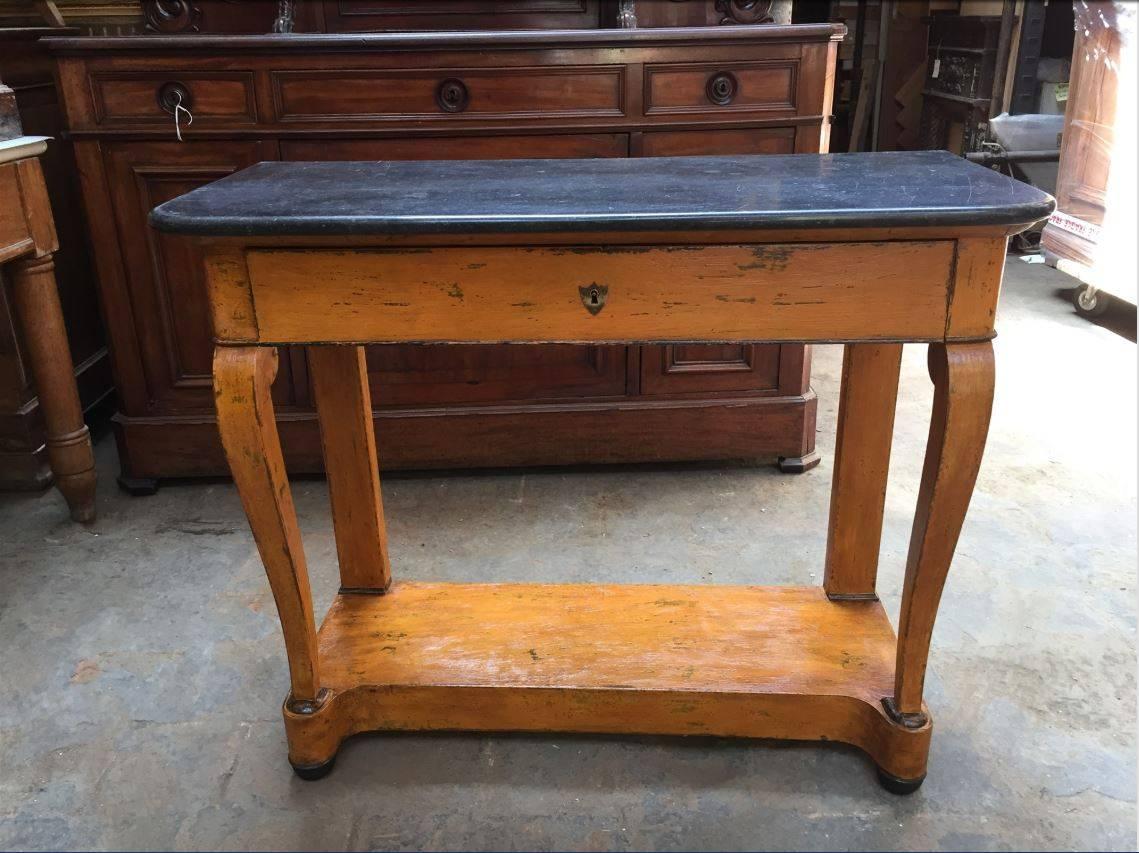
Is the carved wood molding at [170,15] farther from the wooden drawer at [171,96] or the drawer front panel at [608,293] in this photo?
the drawer front panel at [608,293]

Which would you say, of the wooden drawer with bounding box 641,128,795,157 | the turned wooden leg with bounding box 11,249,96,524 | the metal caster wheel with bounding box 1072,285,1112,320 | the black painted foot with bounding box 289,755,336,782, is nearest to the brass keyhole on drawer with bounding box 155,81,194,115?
the turned wooden leg with bounding box 11,249,96,524

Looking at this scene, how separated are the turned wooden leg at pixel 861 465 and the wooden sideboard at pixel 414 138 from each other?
2.28 feet

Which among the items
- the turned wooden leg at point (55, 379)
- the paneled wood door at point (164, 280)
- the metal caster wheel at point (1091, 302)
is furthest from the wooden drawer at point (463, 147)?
the metal caster wheel at point (1091, 302)

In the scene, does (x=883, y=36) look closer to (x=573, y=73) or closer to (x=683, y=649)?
(x=573, y=73)

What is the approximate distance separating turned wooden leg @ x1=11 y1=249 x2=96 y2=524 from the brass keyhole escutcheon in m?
1.34

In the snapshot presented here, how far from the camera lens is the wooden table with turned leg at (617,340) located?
1.08m

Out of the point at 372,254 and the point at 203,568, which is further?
the point at 203,568

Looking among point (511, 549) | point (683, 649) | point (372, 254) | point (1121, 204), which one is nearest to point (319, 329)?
point (372, 254)

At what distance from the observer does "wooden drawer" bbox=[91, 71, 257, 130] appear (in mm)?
1935

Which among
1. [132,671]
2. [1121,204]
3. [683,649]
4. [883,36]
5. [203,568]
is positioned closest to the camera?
[683,649]

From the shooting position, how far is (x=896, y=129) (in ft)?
18.8

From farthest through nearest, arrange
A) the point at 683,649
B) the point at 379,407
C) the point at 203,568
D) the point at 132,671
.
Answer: the point at 379,407 → the point at 203,568 → the point at 132,671 → the point at 683,649

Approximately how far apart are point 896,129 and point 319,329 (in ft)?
17.7

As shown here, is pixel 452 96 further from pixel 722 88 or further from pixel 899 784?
pixel 899 784
